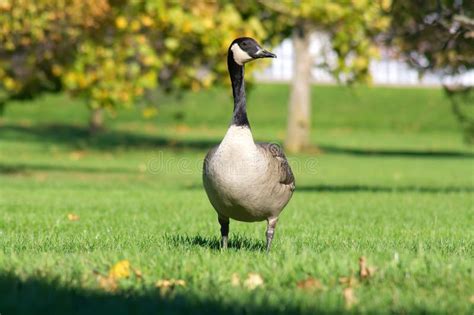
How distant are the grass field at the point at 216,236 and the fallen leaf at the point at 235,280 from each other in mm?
31

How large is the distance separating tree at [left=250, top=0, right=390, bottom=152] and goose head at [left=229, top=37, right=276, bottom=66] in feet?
34.1

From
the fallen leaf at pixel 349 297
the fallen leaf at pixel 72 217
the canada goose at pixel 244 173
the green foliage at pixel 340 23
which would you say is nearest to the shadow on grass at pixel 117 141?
the green foliage at pixel 340 23

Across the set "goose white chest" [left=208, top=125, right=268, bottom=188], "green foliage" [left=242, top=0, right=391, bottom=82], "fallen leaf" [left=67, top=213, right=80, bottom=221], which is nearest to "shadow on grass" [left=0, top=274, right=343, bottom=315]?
"goose white chest" [left=208, top=125, right=268, bottom=188]

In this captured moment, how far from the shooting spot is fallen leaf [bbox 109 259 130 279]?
6938mm

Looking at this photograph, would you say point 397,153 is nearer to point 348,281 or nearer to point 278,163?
point 278,163

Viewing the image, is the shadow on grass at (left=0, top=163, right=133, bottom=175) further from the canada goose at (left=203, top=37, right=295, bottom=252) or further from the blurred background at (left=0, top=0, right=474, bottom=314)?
the canada goose at (left=203, top=37, right=295, bottom=252)

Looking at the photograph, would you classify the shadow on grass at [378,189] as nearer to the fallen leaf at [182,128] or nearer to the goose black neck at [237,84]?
the goose black neck at [237,84]

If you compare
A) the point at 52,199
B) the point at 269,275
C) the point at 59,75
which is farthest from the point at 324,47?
the point at 269,275

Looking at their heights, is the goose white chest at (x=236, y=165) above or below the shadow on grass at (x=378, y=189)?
above

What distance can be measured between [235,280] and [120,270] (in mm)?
876

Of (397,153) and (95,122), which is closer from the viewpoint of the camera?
(397,153)

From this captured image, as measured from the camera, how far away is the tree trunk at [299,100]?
3984 cm

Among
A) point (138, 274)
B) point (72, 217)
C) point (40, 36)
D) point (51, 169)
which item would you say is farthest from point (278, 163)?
point (51, 169)

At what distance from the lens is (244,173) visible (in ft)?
27.4
